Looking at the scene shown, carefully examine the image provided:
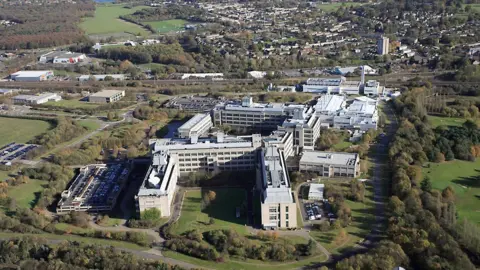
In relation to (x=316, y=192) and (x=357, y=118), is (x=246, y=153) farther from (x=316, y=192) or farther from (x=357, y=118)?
(x=357, y=118)

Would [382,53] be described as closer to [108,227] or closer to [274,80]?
[274,80]

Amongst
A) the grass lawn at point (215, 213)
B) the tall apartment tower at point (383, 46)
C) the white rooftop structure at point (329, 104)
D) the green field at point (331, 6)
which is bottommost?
the grass lawn at point (215, 213)

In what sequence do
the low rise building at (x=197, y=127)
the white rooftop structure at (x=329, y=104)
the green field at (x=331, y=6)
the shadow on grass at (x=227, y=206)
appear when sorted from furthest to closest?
the green field at (x=331, y=6), the white rooftop structure at (x=329, y=104), the low rise building at (x=197, y=127), the shadow on grass at (x=227, y=206)

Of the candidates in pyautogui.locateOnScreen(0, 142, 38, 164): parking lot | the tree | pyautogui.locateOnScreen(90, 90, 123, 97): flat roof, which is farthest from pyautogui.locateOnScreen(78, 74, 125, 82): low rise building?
the tree

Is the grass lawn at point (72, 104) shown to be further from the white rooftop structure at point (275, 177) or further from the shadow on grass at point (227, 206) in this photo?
the white rooftop structure at point (275, 177)

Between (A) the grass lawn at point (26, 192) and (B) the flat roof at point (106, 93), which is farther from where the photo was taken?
(B) the flat roof at point (106, 93)

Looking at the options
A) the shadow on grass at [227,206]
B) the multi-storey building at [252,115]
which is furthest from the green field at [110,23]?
the shadow on grass at [227,206]

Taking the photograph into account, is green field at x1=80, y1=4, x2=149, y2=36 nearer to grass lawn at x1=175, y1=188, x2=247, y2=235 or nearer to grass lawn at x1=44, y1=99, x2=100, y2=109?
grass lawn at x1=44, y1=99, x2=100, y2=109

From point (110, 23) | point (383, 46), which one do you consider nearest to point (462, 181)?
point (383, 46)

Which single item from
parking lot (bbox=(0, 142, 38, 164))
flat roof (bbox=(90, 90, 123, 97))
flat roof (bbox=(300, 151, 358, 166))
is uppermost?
flat roof (bbox=(90, 90, 123, 97))
